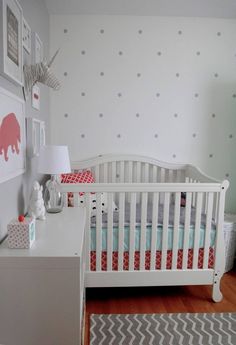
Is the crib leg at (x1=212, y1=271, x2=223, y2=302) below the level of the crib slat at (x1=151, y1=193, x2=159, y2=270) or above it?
below

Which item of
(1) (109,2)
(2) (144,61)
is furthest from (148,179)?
(1) (109,2)

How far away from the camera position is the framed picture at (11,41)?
1163 mm

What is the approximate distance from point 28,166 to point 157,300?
1.27 metres

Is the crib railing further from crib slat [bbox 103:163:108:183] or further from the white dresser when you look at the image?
crib slat [bbox 103:163:108:183]

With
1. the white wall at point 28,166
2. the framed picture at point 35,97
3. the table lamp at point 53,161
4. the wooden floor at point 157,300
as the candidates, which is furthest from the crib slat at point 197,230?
the framed picture at point 35,97

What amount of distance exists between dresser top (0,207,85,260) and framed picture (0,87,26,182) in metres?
0.29

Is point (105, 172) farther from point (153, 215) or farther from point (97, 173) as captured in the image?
point (153, 215)

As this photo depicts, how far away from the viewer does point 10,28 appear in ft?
4.14

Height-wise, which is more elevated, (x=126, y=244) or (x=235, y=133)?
(x=235, y=133)

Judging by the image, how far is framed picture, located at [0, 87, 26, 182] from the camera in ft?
3.89

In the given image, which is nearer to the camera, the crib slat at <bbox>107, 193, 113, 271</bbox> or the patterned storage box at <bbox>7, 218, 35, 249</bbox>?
the patterned storage box at <bbox>7, 218, 35, 249</bbox>

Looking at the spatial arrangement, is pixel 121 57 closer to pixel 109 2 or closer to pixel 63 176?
pixel 109 2

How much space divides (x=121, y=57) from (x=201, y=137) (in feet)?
3.60

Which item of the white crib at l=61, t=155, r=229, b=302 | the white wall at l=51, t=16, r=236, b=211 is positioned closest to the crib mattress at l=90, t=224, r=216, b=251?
the white crib at l=61, t=155, r=229, b=302
